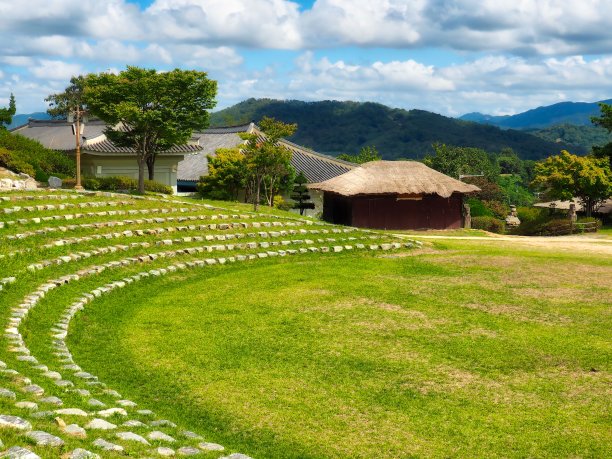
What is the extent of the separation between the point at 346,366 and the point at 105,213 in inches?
664

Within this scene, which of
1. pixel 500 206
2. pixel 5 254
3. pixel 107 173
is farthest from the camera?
pixel 500 206

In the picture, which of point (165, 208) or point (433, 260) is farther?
point (165, 208)

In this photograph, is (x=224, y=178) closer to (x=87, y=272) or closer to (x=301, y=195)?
(x=301, y=195)

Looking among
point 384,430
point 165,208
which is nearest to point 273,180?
point 165,208

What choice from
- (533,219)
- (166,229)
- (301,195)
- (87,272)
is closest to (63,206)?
(166,229)

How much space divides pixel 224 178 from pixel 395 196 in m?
11.4

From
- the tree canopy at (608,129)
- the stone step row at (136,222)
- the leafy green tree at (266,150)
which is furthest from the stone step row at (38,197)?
the tree canopy at (608,129)

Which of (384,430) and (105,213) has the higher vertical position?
(105,213)

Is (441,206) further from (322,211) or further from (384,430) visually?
(384,430)

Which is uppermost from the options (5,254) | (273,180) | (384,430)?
(273,180)

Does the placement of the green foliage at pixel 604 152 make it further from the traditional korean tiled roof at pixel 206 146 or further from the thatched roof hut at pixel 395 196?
the traditional korean tiled roof at pixel 206 146

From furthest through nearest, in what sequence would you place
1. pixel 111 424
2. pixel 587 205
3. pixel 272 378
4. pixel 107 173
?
1. pixel 587 205
2. pixel 107 173
3. pixel 272 378
4. pixel 111 424

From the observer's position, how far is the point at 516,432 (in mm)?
10594

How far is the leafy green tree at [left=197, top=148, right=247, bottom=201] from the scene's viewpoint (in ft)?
149
